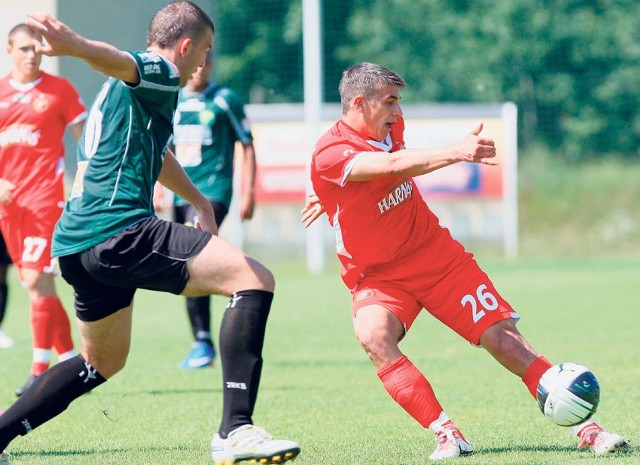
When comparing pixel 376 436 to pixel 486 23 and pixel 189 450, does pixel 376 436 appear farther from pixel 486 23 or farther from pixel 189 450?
pixel 486 23

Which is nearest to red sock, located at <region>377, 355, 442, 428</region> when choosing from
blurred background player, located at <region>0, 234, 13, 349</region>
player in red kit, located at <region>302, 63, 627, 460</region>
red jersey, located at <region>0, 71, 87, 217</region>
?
player in red kit, located at <region>302, 63, 627, 460</region>

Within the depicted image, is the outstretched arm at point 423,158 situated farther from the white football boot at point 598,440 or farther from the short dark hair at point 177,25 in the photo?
the white football boot at point 598,440

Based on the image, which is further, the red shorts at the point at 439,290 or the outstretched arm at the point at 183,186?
the red shorts at the point at 439,290

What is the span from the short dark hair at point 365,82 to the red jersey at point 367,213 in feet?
0.56

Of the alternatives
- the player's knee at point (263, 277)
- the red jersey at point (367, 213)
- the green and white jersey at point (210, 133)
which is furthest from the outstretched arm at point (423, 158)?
the green and white jersey at point (210, 133)

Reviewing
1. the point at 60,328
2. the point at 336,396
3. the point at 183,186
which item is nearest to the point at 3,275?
the point at 60,328

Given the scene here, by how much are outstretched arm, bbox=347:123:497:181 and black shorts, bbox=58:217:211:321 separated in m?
0.82

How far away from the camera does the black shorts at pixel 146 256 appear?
4777 millimetres

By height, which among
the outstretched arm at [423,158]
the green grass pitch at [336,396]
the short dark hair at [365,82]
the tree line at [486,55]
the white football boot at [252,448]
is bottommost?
the green grass pitch at [336,396]

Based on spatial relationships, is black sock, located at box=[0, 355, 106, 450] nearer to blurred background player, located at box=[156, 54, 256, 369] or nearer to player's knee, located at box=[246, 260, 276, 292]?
player's knee, located at box=[246, 260, 276, 292]

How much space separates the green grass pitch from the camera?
563 cm

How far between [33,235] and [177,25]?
3424 mm

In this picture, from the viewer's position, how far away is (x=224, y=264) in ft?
15.8

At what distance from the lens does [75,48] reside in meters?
4.27
